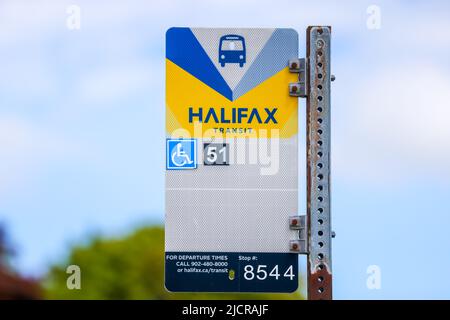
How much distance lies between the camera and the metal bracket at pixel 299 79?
1102 centimetres

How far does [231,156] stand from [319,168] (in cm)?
93

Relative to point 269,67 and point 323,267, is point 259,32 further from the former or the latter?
point 323,267

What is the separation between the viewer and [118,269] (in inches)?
2633

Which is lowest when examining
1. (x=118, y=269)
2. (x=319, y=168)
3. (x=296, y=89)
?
(x=118, y=269)

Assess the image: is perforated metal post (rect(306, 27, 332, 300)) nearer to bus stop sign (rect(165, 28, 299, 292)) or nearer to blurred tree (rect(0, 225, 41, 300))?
bus stop sign (rect(165, 28, 299, 292))

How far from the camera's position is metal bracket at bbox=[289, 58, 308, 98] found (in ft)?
36.2

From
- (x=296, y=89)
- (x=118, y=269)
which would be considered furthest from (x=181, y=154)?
(x=118, y=269)

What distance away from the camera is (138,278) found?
2562 inches

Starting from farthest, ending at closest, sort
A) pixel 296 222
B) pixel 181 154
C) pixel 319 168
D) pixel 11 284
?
pixel 11 284, pixel 181 154, pixel 296 222, pixel 319 168

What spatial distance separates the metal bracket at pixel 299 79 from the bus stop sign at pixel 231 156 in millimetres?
75

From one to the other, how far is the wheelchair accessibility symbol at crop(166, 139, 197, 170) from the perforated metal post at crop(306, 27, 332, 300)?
1127 millimetres

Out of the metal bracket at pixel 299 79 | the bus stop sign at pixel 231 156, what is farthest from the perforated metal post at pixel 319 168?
the bus stop sign at pixel 231 156

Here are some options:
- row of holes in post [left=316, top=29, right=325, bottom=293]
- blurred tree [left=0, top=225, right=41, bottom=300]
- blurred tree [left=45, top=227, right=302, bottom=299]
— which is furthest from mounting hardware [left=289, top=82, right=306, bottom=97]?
blurred tree [left=45, top=227, right=302, bottom=299]

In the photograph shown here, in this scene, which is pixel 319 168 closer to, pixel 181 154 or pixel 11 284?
pixel 181 154
